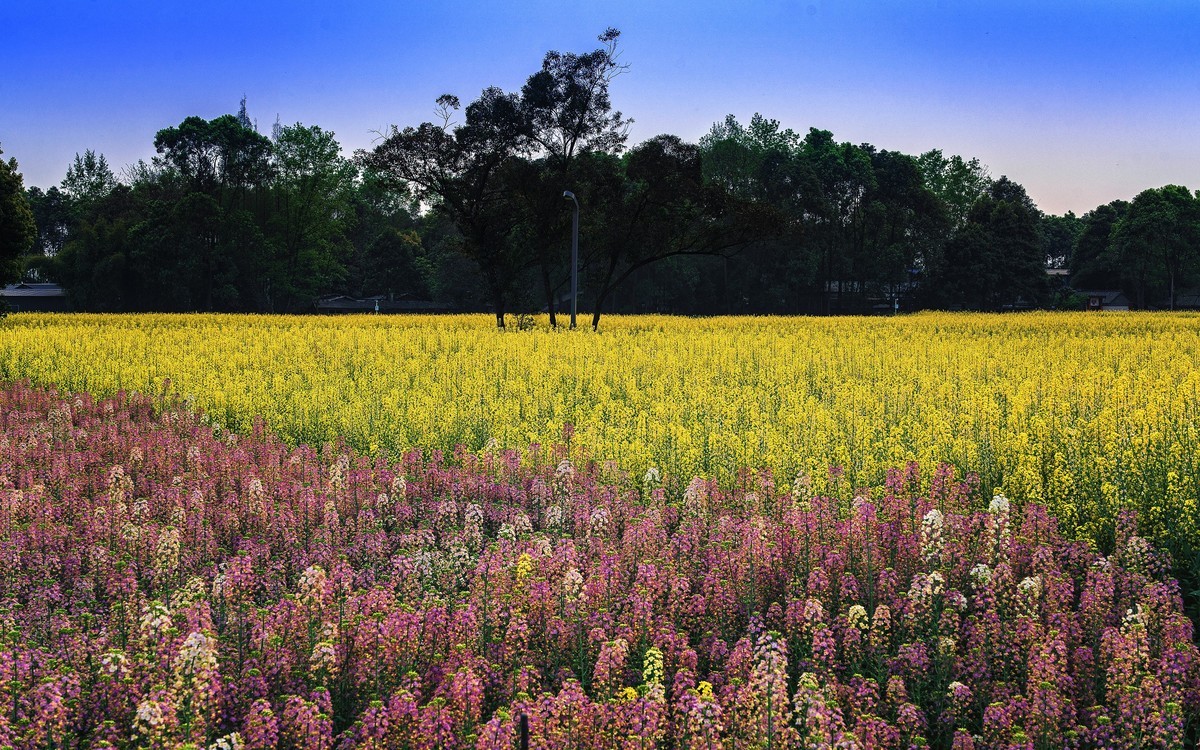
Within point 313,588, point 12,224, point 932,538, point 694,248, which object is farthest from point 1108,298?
point 313,588

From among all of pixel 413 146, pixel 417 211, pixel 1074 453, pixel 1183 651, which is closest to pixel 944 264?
pixel 413 146

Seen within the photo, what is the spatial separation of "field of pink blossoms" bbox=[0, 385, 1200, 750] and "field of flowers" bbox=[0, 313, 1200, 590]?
1.07 metres

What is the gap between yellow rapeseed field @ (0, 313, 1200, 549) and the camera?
31.7ft

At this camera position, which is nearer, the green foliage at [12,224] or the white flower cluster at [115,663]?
the white flower cluster at [115,663]

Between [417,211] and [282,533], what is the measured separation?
109 meters

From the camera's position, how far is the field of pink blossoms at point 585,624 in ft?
13.6

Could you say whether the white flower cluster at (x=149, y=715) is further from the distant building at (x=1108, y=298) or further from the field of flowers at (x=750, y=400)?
the distant building at (x=1108, y=298)

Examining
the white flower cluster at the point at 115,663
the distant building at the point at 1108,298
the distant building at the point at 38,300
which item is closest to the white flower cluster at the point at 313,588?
the white flower cluster at the point at 115,663

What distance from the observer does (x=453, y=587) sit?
20.2 ft

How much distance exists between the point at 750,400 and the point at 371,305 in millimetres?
77734

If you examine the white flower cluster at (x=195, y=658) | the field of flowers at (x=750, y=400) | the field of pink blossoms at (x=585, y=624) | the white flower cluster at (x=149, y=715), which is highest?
the field of flowers at (x=750, y=400)

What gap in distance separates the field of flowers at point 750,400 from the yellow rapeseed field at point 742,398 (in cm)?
5

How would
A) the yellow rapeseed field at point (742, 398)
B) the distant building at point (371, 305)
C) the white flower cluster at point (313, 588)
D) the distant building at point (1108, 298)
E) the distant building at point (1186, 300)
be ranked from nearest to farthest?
the white flower cluster at point (313, 588) → the yellow rapeseed field at point (742, 398) → the distant building at point (371, 305) → the distant building at point (1186, 300) → the distant building at point (1108, 298)

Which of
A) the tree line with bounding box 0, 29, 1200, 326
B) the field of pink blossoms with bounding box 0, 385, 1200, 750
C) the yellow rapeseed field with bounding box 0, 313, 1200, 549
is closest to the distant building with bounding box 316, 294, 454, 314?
the tree line with bounding box 0, 29, 1200, 326
